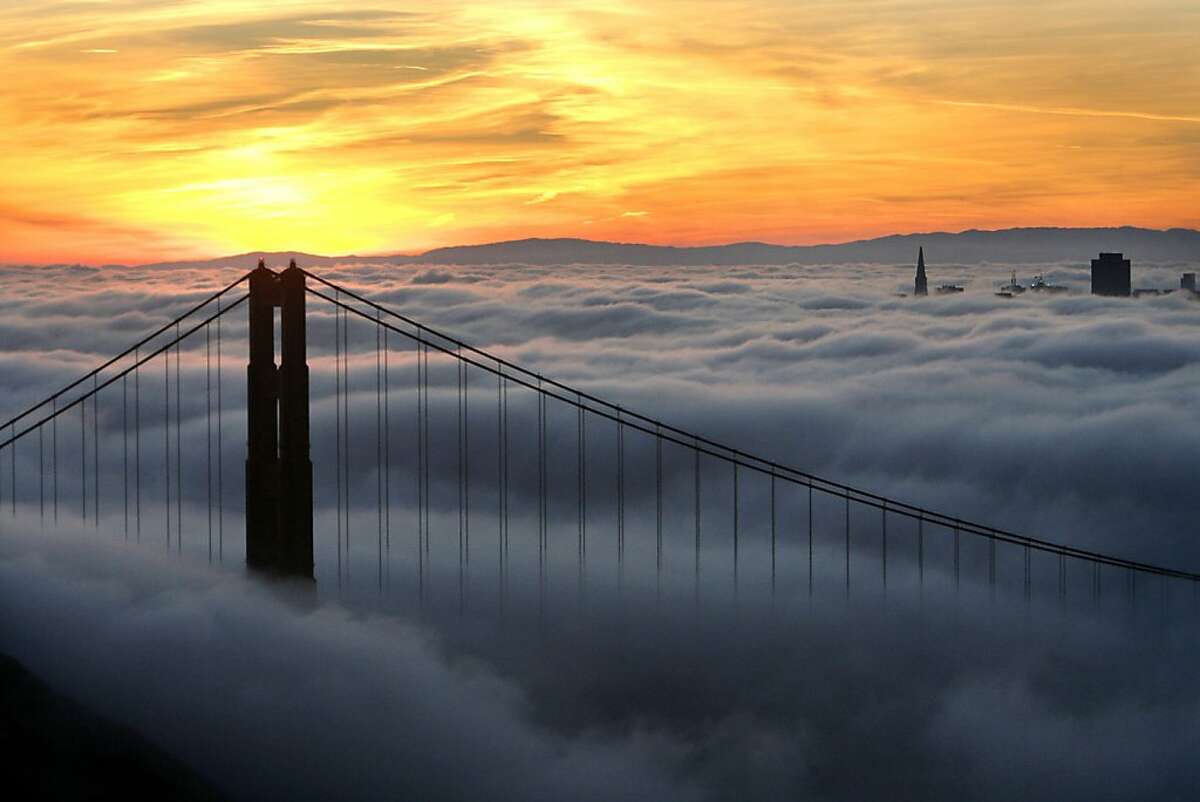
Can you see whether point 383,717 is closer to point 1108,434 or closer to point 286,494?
point 286,494

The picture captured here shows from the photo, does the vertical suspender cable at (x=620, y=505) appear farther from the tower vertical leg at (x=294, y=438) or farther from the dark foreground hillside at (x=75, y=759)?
the dark foreground hillside at (x=75, y=759)

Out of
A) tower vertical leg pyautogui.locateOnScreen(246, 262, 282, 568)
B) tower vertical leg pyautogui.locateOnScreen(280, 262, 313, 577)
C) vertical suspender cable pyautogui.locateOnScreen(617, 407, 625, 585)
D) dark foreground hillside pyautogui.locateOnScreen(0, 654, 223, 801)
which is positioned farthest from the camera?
dark foreground hillside pyautogui.locateOnScreen(0, 654, 223, 801)

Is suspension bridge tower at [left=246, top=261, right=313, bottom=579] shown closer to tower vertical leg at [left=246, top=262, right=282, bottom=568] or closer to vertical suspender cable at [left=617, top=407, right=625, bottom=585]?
tower vertical leg at [left=246, top=262, right=282, bottom=568]


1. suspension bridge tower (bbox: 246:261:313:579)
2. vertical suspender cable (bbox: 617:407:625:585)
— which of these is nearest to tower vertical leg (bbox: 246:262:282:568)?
suspension bridge tower (bbox: 246:261:313:579)

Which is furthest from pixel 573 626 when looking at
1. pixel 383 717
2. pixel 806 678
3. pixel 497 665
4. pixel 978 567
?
pixel 978 567

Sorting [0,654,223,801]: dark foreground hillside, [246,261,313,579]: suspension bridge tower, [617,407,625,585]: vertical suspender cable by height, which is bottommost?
[0,654,223,801]: dark foreground hillside

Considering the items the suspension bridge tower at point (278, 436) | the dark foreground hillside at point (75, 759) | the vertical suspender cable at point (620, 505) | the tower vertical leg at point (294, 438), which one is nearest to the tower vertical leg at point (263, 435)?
the suspension bridge tower at point (278, 436)

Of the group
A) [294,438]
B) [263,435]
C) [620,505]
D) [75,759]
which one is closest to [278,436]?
[263,435]

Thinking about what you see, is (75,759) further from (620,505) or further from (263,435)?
(263,435)
